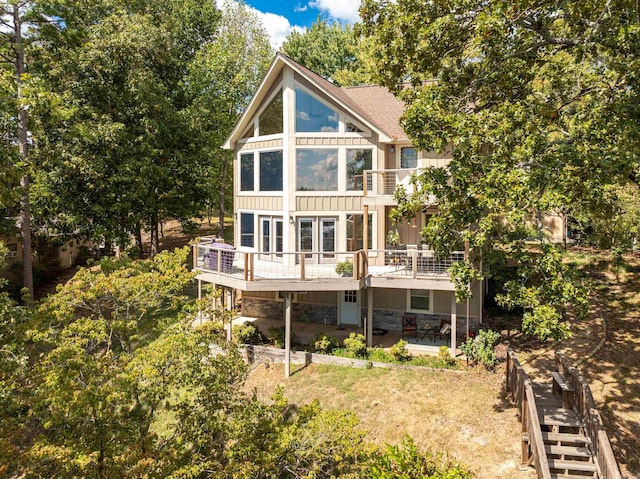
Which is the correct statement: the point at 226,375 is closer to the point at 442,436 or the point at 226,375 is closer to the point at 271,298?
the point at 442,436

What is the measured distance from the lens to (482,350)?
47.0 ft

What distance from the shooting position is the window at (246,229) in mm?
19547

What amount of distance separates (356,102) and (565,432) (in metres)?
16.9

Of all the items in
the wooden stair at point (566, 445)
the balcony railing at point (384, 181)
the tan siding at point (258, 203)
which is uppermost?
the balcony railing at point (384, 181)

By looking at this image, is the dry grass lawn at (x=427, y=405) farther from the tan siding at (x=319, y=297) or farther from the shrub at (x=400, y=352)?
the tan siding at (x=319, y=297)

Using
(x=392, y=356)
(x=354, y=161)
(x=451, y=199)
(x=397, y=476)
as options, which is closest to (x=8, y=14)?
(x=354, y=161)

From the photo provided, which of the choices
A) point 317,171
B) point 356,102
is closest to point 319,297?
point 317,171

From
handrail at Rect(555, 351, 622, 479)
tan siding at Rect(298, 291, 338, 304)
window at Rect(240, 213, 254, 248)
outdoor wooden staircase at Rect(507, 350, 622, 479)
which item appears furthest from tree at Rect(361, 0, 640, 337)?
window at Rect(240, 213, 254, 248)

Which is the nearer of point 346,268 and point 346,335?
point 346,268

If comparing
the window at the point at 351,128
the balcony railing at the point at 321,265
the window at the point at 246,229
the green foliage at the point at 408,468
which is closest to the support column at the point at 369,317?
the balcony railing at the point at 321,265

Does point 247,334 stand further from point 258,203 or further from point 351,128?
point 351,128

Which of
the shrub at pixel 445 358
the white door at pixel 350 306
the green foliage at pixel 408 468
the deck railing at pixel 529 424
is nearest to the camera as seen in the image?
the green foliage at pixel 408 468

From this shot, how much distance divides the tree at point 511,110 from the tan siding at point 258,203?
23.2 ft

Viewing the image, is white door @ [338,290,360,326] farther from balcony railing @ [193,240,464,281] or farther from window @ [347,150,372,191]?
window @ [347,150,372,191]
